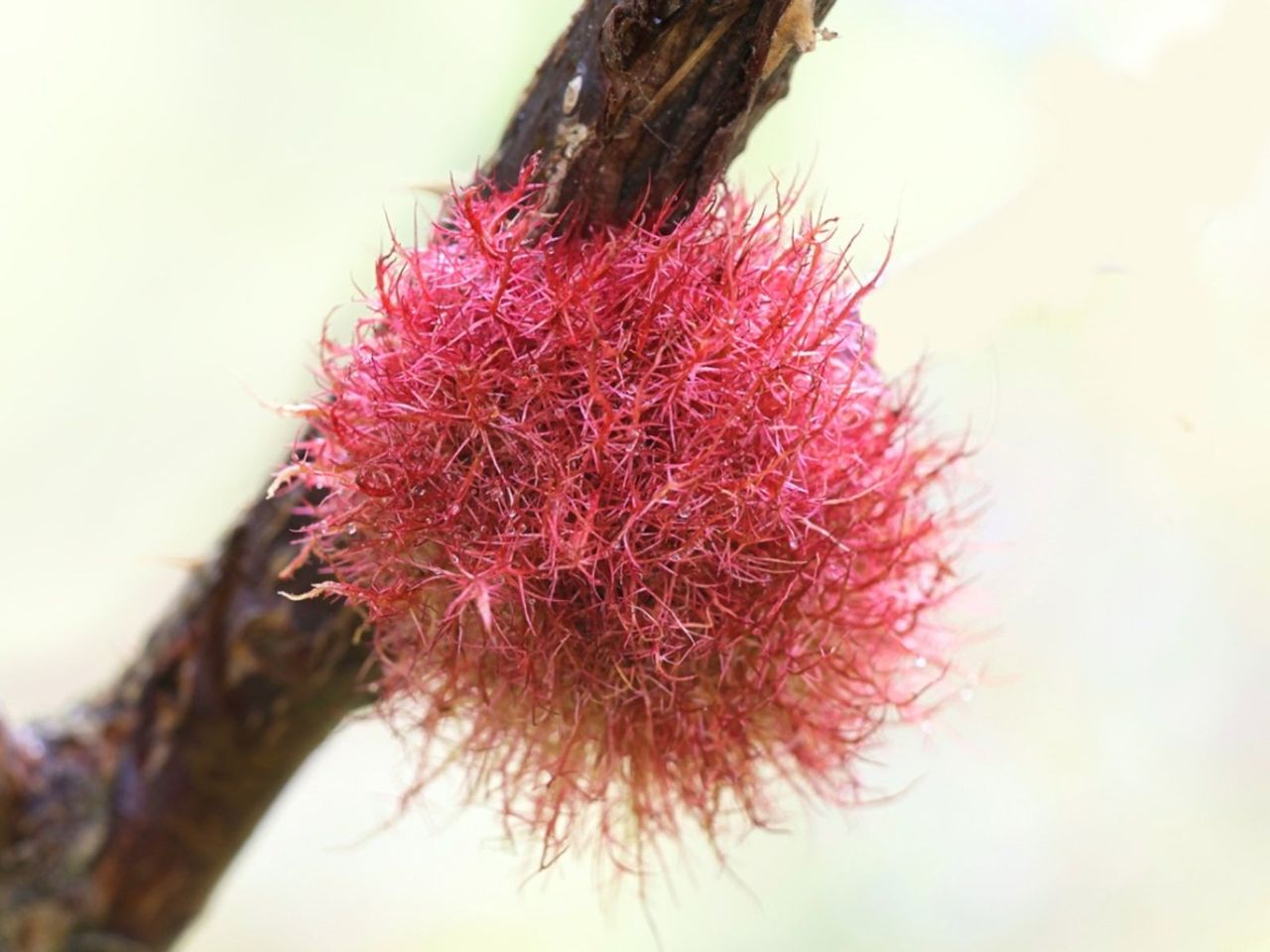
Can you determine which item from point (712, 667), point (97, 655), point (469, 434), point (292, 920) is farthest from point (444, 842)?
point (469, 434)

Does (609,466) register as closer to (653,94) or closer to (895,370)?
(653,94)

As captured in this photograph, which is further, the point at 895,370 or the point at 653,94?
the point at 895,370

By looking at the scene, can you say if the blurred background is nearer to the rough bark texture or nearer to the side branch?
the rough bark texture

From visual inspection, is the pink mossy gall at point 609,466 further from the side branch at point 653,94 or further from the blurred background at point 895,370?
the blurred background at point 895,370

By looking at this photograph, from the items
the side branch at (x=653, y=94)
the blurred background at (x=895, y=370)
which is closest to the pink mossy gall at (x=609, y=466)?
the side branch at (x=653, y=94)

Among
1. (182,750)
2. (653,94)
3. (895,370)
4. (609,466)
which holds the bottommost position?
(182,750)

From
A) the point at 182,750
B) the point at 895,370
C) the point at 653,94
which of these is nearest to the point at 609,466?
the point at 653,94

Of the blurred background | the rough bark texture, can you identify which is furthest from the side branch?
the blurred background
